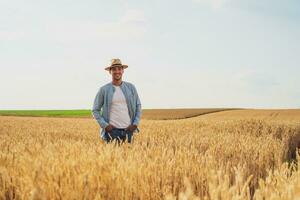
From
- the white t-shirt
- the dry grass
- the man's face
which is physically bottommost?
the dry grass

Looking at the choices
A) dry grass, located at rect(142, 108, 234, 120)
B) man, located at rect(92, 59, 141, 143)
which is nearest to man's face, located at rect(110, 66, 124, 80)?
man, located at rect(92, 59, 141, 143)

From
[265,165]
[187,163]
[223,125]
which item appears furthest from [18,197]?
[223,125]

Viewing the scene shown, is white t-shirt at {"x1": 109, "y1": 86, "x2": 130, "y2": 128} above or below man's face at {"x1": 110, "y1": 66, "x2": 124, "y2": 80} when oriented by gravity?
below

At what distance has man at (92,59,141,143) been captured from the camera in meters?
7.65

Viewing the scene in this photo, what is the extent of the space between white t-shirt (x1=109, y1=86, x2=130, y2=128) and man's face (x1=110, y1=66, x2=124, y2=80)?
237 mm

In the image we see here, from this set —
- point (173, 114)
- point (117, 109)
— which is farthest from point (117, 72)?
point (173, 114)

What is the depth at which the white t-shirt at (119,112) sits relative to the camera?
7684mm

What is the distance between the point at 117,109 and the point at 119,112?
0.06 meters

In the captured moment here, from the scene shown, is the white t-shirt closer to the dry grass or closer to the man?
the man

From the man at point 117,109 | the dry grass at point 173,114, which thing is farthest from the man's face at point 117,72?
the dry grass at point 173,114

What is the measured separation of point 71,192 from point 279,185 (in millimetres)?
1423

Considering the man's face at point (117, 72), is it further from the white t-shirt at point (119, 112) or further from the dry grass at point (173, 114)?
the dry grass at point (173, 114)

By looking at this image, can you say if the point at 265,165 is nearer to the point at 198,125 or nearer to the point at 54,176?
the point at 54,176

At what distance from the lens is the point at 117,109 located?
7715 millimetres
